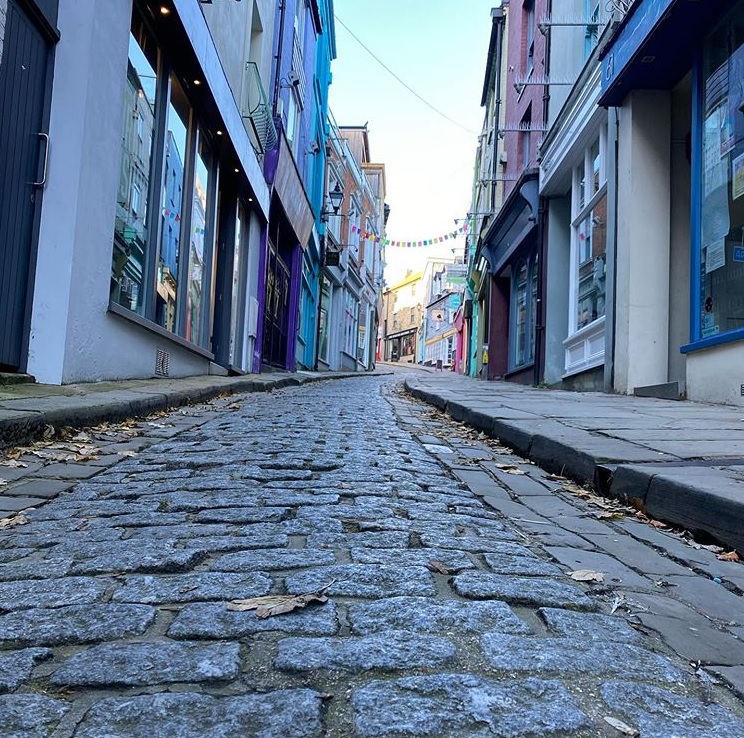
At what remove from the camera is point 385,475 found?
12.1 feet

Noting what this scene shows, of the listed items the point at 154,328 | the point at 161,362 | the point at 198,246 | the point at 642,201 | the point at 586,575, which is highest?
the point at 642,201

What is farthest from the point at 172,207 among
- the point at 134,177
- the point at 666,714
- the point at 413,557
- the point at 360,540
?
the point at 666,714

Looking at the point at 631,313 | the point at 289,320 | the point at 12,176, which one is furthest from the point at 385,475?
the point at 289,320

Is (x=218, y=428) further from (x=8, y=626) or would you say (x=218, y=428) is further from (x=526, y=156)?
(x=526, y=156)

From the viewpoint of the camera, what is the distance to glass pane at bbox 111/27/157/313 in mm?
6852

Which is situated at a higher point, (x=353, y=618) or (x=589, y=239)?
(x=589, y=239)

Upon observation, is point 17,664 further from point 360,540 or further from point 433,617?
point 360,540

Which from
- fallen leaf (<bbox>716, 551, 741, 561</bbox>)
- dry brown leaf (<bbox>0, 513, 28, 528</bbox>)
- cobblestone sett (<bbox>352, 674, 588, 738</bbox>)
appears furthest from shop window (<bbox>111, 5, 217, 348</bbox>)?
cobblestone sett (<bbox>352, 674, 588, 738</bbox>)

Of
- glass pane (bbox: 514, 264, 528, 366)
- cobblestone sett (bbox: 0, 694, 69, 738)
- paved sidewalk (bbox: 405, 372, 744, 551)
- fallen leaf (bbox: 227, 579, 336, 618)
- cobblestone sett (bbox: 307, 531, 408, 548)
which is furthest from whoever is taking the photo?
glass pane (bbox: 514, 264, 528, 366)

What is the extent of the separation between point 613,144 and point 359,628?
333 inches

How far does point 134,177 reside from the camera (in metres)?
7.25

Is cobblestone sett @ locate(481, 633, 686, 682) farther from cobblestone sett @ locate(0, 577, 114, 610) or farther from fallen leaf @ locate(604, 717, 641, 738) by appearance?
cobblestone sett @ locate(0, 577, 114, 610)

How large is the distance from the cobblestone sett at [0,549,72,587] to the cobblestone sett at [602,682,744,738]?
1507 mm

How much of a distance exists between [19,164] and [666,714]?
218 inches
